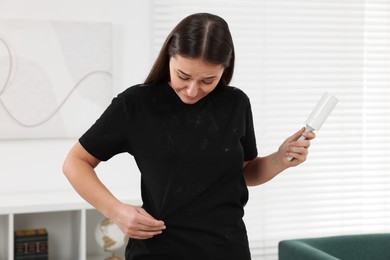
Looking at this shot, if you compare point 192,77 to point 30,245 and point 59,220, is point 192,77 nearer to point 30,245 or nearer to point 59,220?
point 30,245

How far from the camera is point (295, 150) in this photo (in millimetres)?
1594

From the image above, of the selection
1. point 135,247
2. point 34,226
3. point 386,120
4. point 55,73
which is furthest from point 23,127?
point 386,120

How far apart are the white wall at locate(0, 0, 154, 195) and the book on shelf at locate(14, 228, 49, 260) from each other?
0.27 meters

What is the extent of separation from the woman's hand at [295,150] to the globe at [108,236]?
148cm

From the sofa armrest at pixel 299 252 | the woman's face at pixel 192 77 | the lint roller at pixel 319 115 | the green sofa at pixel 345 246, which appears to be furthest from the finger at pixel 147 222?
the green sofa at pixel 345 246

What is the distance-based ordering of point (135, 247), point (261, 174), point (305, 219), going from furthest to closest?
point (305, 219)
point (261, 174)
point (135, 247)

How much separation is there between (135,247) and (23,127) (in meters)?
1.65

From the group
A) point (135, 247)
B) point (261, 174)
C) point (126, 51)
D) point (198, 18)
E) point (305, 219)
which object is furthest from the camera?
point (305, 219)

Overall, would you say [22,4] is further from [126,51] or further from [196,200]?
[196,200]

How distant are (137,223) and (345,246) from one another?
1699 mm

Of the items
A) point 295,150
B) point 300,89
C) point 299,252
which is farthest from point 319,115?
point 300,89

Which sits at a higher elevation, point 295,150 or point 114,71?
point 114,71

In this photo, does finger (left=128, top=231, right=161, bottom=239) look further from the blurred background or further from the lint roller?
the blurred background

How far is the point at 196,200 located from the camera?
1.49 meters
